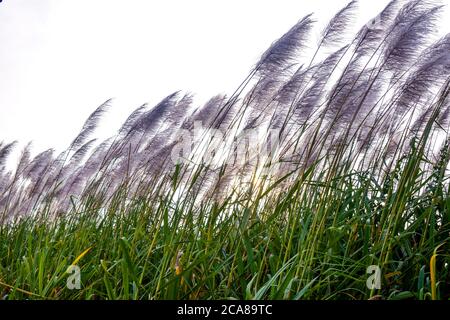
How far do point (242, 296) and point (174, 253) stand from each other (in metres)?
0.32

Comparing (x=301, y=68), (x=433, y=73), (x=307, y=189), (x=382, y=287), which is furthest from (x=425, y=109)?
(x=382, y=287)

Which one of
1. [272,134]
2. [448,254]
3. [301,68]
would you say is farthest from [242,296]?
[301,68]

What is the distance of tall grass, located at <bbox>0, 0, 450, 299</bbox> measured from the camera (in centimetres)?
212

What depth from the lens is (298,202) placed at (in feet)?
7.53

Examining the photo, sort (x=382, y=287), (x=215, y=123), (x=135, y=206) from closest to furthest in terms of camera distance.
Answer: (x=382, y=287) → (x=215, y=123) → (x=135, y=206)

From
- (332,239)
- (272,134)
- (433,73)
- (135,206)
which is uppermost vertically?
(433,73)

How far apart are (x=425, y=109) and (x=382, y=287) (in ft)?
4.22

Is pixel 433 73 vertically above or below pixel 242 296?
above

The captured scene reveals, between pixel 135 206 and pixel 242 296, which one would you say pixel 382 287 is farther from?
pixel 135 206

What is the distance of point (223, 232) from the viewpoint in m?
2.43

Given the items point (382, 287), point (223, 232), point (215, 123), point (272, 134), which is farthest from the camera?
point (272, 134)

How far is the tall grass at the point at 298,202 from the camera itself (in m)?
2.12

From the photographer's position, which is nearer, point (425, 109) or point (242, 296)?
point (242, 296)

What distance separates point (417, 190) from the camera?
2504 millimetres
